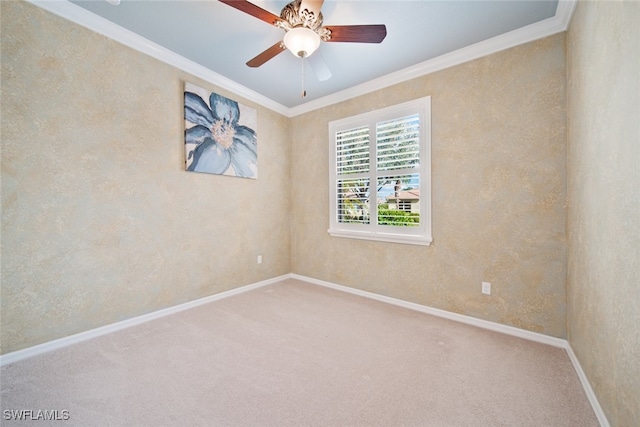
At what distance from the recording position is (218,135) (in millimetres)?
2982

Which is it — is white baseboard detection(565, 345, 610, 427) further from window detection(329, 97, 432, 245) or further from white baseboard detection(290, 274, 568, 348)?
window detection(329, 97, 432, 245)

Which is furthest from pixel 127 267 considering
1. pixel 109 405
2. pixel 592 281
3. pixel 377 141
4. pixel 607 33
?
pixel 607 33

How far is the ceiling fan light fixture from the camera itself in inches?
66.9

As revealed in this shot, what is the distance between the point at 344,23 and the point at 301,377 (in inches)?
111

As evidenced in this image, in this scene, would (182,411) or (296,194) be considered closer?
(182,411)

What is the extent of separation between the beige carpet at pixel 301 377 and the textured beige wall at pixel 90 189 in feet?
1.23

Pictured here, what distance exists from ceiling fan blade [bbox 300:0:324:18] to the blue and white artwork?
5.64 feet

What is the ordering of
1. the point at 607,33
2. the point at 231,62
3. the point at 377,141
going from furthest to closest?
the point at 377,141 → the point at 231,62 → the point at 607,33

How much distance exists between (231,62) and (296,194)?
197 cm

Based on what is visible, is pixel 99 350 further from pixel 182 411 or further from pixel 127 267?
pixel 182 411

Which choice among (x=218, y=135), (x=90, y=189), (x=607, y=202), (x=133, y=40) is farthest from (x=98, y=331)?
(x=607, y=202)

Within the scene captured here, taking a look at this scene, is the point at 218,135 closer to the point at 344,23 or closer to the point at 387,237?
the point at 344,23

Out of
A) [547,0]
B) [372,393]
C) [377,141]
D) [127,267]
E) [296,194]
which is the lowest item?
[372,393]

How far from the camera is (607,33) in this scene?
129 cm
